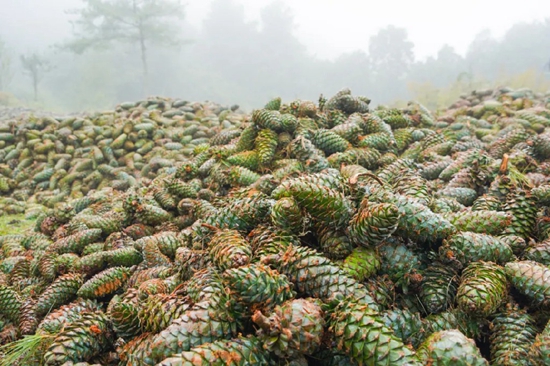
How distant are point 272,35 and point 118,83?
38.8 metres

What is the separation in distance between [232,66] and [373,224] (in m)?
86.1

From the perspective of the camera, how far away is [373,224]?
1968 millimetres

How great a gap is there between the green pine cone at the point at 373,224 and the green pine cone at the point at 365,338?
474 millimetres

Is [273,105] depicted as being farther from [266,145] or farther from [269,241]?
[269,241]

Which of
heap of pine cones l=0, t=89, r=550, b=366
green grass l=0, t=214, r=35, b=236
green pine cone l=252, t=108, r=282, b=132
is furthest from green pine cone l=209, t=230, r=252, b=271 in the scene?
green grass l=0, t=214, r=35, b=236

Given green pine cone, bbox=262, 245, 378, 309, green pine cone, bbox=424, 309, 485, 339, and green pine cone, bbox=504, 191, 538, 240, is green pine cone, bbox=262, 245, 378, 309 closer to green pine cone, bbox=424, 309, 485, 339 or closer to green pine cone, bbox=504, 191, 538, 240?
green pine cone, bbox=424, 309, 485, 339

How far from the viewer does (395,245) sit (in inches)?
83.4

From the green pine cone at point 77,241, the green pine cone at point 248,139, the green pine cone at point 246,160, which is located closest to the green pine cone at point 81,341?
the green pine cone at point 77,241

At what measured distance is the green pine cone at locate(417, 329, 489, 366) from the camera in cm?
149

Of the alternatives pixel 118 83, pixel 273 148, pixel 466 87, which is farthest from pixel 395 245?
pixel 118 83

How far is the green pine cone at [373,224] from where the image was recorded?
1923 mm

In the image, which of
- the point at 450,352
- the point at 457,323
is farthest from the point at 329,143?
the point at 450,352

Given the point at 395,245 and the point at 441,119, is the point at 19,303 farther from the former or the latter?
the point at 441,119

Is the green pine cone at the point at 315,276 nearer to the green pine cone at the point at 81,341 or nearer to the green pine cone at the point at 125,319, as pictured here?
the green pine cone at the point at 125,319
